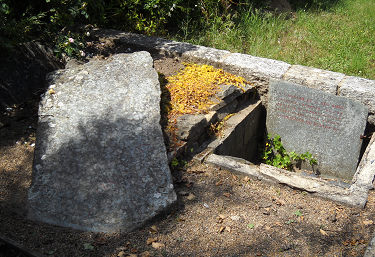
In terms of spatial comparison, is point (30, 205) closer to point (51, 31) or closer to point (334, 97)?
point (51, 31)

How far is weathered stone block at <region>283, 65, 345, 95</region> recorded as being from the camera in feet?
11.6

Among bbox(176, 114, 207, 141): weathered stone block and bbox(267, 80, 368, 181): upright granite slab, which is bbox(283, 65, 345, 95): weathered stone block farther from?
bbox(176, 114, 207, 141): weathered stone block

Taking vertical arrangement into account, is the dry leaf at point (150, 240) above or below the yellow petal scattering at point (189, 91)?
below

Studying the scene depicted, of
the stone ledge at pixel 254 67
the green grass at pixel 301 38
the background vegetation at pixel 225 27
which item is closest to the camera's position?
the stone ledge at pixel 254 67

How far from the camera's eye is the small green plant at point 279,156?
13.1 ft

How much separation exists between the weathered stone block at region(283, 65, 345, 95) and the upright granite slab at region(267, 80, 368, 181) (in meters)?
0.06

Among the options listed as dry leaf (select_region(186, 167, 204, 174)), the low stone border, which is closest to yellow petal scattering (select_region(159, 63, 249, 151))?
the low stone border

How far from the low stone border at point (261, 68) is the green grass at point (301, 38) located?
0.80 meters

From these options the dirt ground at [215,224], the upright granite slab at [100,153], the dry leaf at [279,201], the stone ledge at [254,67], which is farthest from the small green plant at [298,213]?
the stone ledge at [254,67]

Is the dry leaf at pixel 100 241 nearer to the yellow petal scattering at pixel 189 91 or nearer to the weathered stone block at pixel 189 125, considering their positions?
the yellow petal scattering at pixel 189 91

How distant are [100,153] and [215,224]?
1192 millimetres

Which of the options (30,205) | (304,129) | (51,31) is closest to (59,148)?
(30,205)

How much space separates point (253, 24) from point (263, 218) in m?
4.13

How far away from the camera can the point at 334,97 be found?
3.51 metres
